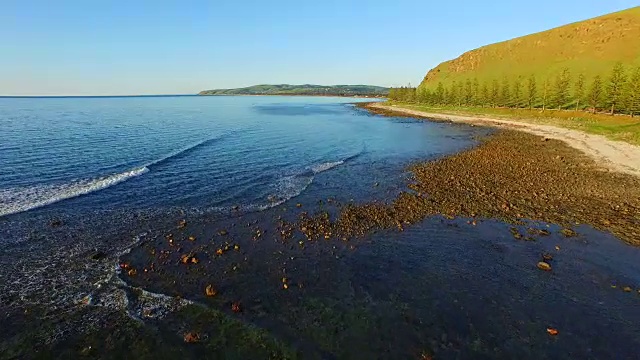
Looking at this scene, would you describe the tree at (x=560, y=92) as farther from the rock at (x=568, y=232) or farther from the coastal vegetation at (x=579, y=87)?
the rock at (x=568, y=232)

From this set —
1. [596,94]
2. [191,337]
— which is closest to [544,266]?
[191,337]

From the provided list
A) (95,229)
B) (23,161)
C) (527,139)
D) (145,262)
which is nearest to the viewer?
(145,262)

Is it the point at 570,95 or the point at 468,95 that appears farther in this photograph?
the point at 468,95

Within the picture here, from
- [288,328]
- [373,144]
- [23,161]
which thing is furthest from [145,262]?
[373,144]

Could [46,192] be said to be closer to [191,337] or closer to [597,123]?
A: [191,337]

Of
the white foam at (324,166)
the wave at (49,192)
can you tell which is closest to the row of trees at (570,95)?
the white foam at (324,166)

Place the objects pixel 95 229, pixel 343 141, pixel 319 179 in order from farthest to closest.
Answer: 1. pixel 343 141
2. pixel 319 179
3. pixel 95 229

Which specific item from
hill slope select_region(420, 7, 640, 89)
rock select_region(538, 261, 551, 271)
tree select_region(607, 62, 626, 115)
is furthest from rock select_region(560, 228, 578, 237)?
hill slope select_region(420, 7, 640, 89)

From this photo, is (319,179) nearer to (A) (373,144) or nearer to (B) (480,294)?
(B) (480,294)
